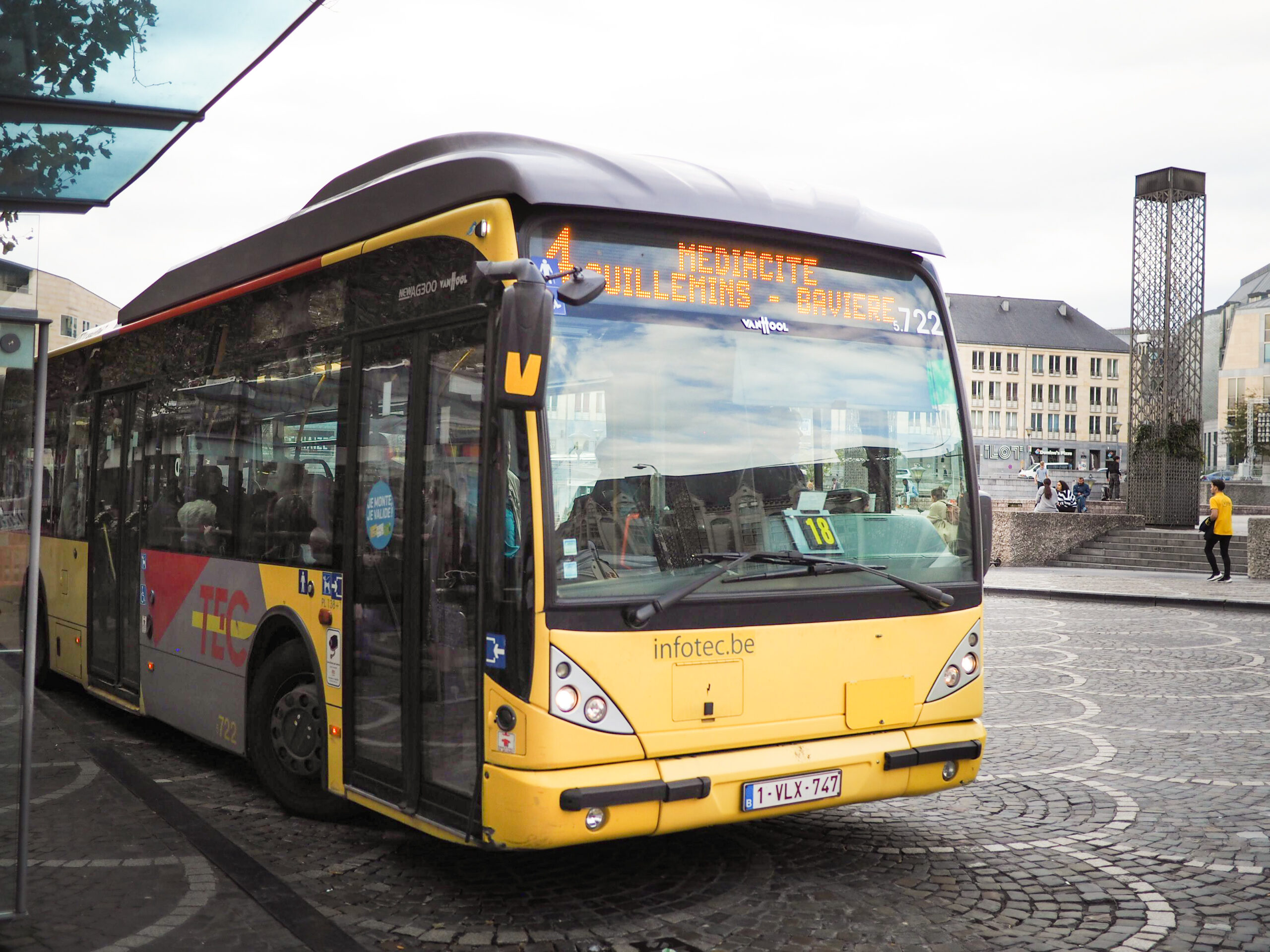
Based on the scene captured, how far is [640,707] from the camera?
4.86 meters

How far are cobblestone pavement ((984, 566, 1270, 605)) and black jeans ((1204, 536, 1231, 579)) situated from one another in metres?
0.27

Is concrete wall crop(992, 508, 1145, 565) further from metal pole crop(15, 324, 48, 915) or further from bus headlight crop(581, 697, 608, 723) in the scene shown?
metal pole crop(15, 324, 48, 915)

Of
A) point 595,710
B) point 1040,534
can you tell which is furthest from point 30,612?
point 1040,534

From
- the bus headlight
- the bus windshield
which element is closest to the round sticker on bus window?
the bus windshield

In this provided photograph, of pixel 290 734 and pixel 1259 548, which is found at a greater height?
pixel 1259 548

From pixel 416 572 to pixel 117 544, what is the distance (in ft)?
14.2

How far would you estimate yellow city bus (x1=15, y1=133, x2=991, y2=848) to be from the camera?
188 inches

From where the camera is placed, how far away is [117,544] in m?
8.78

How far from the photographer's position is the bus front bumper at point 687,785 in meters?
4.63

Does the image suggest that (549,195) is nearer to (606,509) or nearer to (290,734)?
(606,509)

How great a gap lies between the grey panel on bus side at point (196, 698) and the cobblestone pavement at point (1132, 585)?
15527mm

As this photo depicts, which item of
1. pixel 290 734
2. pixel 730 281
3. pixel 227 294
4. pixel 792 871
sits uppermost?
pixel 227 294

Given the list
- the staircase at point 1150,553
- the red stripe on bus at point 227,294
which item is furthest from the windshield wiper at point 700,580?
the staircase at point 1150,553

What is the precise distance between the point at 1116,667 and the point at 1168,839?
6.32m
